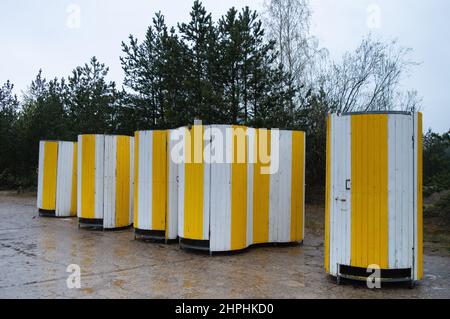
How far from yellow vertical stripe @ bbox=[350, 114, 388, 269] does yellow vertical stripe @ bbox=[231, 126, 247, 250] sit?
2764 mm

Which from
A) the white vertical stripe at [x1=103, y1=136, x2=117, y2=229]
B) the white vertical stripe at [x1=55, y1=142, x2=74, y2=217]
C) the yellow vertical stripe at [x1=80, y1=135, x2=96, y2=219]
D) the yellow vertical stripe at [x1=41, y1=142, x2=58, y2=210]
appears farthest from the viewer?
the yellow vertical stripe at [x1=41, y1=142, x2=58, y2=210]

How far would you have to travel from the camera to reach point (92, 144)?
11711 mm

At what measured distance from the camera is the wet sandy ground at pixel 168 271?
5.89 meters

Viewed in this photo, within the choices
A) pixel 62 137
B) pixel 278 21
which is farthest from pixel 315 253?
pixel 62 137

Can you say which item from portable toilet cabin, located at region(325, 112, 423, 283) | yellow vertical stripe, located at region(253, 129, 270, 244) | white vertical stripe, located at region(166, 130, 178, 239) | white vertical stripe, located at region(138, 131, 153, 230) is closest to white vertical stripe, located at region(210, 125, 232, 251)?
yellow vertical stripe, located at region(253, 129, 270, 244)

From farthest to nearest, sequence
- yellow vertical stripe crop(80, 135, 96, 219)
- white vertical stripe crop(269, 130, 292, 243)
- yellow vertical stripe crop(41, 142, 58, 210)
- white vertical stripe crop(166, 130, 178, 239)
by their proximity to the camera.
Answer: yellow vertical stripe crop(41, 142, 58, 210) < yellow vertical stripe crop(80, 135, 96, 219) < white vertical stripe crop(166, 130, 178, 239) < white vertical stripe crop(269, 130, 292, 243)

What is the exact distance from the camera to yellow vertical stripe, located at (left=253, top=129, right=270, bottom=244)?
9.26m

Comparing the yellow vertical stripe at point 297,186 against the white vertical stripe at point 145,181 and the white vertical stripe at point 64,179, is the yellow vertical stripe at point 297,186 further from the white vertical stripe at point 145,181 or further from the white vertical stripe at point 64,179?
the white vertical stripe at point 64,179

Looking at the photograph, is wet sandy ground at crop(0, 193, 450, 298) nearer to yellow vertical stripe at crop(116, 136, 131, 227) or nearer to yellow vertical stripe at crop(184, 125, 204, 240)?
yellow vertical stripe at crop(184, 125, 204, 240)

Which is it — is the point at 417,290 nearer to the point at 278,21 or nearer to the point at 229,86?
the point at 229,86

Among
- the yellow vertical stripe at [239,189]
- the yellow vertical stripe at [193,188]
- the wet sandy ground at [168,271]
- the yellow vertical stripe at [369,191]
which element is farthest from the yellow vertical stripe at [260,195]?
the yellow vertical stripe at [369,191]

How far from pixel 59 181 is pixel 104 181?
3.39 m

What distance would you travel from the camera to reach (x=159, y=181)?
988 cm
